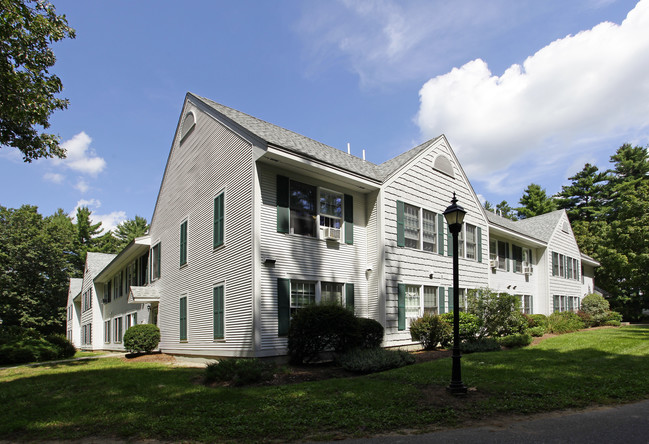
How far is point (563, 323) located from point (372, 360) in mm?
14761

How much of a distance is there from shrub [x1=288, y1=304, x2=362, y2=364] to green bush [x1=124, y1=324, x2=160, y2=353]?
9.61 m

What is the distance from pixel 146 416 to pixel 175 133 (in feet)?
47.8

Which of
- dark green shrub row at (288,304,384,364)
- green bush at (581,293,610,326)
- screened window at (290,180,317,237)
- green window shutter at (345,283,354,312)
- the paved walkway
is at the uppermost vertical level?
Result: screened window at (290,180,317,237)

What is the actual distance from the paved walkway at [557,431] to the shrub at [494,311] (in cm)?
851

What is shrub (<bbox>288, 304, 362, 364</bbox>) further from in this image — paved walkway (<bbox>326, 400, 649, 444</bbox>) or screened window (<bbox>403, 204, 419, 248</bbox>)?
paved walkway (<bbox>326, 400, 649, 444</bbox>)

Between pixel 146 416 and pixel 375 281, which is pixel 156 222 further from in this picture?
pixel 146 416

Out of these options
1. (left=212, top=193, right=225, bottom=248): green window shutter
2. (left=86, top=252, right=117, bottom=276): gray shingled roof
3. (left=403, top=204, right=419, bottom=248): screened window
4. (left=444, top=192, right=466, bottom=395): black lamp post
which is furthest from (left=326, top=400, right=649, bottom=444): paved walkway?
(left=86, top=252, right=117, bottom=276): gray shingled roof

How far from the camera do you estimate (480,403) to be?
7121 millimetres

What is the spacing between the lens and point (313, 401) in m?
7.41

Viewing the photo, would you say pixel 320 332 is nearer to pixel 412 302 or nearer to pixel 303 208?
pixel 303 208

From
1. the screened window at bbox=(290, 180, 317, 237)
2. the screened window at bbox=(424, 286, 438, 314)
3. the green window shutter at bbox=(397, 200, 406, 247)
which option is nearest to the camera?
the screened window at bbox=(290, 180, 317, 237)

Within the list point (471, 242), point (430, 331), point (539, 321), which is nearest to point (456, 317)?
point (430, 331)

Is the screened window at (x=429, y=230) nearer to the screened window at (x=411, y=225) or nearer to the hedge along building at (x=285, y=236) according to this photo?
the hedge along building at (x=285, y=236)

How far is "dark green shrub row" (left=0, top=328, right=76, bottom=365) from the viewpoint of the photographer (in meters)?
18.1
